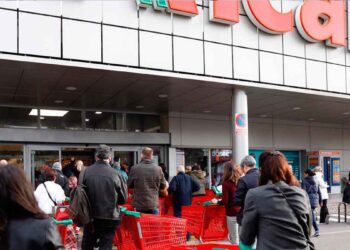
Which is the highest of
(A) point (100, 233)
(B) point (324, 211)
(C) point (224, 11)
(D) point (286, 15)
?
→ (D) point (286, 15)

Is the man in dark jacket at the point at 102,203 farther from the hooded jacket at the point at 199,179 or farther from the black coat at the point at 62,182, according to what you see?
the black coat at the point at 62,182

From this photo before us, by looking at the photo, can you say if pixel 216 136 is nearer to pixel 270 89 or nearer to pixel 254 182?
pixel 270 89

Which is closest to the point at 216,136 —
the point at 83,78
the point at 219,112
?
the point at 219,112

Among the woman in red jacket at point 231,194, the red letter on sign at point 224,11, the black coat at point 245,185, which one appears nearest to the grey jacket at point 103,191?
the black coat at point 245,185

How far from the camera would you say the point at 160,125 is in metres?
18.6

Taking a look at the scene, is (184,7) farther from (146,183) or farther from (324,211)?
(324,211)

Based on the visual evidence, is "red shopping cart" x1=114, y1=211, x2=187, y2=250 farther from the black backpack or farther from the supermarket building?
the supermarket building

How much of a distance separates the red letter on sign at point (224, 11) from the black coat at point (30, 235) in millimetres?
10742

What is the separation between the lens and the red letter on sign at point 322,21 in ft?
46.6

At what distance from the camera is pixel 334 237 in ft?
33.0

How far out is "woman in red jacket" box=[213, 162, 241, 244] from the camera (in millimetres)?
7359

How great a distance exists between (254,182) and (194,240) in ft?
13.9

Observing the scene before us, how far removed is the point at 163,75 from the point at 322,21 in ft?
22.5

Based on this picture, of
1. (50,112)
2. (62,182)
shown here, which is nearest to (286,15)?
(62,182)
